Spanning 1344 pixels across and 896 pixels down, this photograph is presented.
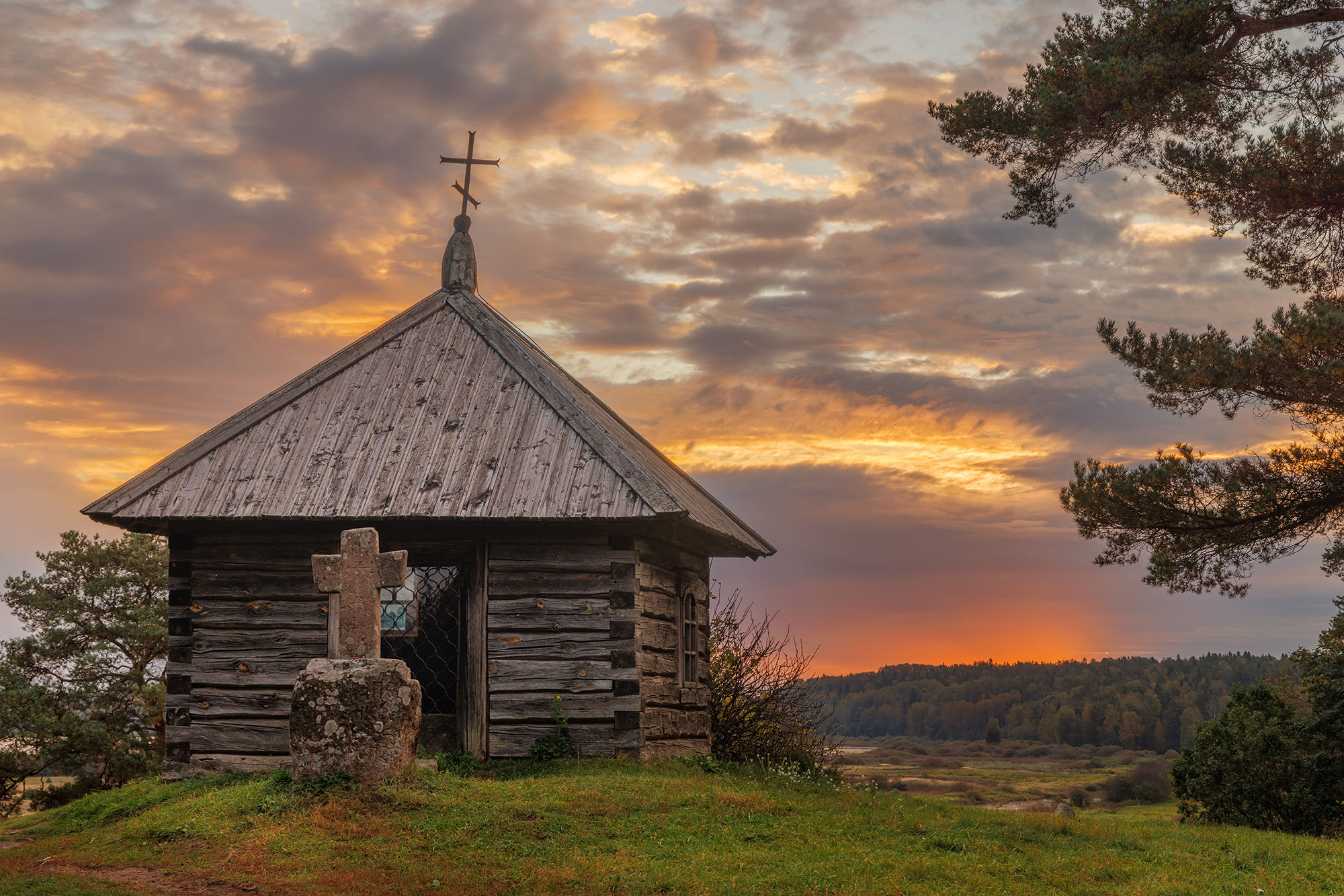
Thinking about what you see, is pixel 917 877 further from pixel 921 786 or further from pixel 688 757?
pixel 921 786

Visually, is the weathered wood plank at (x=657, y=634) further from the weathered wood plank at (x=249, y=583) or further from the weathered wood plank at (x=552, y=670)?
the weathered wood plank at (x=249, y=583)

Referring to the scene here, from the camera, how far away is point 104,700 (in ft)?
70.2

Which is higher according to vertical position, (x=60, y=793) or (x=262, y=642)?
(x=262, y=642)

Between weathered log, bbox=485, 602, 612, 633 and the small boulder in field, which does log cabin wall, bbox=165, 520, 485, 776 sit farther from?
the small boulder in field

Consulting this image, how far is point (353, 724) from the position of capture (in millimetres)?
10477

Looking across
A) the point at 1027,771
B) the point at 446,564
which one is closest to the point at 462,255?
the point at 446,564

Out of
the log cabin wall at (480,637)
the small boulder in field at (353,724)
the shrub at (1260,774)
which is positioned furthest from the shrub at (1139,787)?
the small boulder in field at (353,724)

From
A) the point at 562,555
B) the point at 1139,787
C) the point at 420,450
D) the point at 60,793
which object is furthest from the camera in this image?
the point at 1139,787

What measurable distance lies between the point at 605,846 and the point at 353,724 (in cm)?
296

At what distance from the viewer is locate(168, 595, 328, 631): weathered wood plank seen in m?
13.8

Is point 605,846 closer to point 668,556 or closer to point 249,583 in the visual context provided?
point 668,556

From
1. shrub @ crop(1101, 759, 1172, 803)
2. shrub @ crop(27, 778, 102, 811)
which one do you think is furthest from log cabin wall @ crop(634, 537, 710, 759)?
shrub @ crop(1101, 759, 1172, 803)

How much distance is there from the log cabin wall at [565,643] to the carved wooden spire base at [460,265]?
531cm

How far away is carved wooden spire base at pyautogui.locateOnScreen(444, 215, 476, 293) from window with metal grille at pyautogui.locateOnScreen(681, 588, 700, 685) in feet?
20.1
